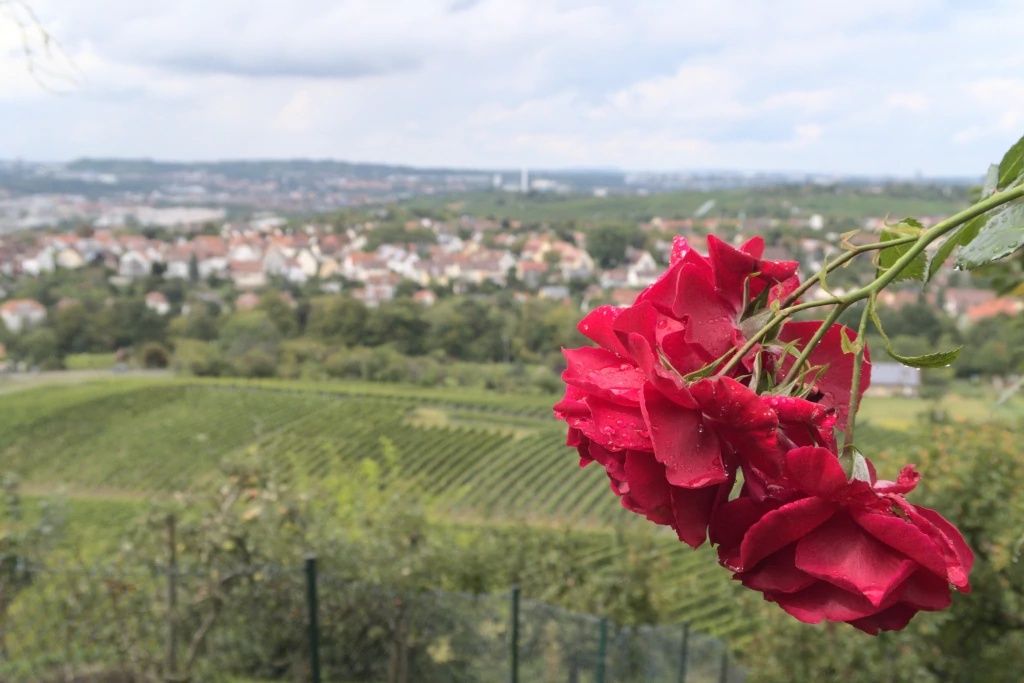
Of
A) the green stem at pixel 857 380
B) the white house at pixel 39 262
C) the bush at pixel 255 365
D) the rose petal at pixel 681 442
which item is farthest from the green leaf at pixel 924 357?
the white house at pixel 39 262

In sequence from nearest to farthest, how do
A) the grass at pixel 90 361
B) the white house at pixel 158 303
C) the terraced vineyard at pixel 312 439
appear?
1. the terraced vineyard at pixel 312 439
2. the grass at pixel 90 361
3. the white house at pixel 158 303

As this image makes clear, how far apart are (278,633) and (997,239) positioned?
4.17 m

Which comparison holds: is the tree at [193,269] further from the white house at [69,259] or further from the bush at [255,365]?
the bush at [255,365]

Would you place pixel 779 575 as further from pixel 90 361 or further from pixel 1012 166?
pixel 90 361

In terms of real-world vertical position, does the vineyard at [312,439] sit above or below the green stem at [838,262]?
below

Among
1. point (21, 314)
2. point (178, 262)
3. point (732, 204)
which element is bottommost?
point (21, 314)

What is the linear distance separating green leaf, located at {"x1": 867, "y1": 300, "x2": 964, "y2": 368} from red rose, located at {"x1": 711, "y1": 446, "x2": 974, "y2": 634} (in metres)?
0.06

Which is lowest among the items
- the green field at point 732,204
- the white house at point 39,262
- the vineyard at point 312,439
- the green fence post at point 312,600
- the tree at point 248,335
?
the vineyard at point 312,439

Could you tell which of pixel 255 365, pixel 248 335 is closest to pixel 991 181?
pixel 255 365

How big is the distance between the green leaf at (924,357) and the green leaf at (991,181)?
19 centimetres

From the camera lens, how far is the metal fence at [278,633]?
360 centimetres

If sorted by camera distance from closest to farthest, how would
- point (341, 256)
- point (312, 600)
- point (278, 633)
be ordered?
point (312, 600) < point (278, 633) < point (341, 256)

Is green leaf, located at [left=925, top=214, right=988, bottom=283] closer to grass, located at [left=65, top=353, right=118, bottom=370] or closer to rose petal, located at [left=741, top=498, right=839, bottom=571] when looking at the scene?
rose petal, located at [left=741, top=498, right=839, bottom=571]

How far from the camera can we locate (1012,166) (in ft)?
1.76
